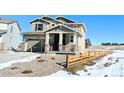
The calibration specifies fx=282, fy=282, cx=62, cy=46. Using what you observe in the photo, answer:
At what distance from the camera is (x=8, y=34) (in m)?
19.7

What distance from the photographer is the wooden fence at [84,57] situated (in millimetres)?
12633

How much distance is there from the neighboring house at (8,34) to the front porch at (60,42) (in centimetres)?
214

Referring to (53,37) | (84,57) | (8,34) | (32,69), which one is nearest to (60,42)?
(53,37)

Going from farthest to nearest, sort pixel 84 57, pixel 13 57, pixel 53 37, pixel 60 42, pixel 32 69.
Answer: pixel 53 37 < pixel 60 42 < pixel 13 57 < pixel 84 57 < pixel 32 69

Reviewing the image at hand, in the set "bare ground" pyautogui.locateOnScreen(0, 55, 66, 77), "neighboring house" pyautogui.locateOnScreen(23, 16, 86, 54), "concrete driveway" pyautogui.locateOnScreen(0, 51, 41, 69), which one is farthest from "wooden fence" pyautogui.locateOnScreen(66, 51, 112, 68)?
"neighboring house" pyautogui.locateOnScreen(23, 16, 86, 54)

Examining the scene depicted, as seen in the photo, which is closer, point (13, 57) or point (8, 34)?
point (13, 57)

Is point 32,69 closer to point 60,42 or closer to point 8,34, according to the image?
point 60,42

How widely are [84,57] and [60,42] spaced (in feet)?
19.1

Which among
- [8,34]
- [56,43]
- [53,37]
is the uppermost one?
[8,34]

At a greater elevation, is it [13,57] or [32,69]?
[13,57]

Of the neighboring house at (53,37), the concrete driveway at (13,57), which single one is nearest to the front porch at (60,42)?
the neighboring house at (53,37)

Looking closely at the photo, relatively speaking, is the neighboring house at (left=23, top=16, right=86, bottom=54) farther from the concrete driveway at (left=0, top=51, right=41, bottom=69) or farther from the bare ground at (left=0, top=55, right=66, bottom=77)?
the bare ground at (left=0, top=55, right=66, bottom=77)
